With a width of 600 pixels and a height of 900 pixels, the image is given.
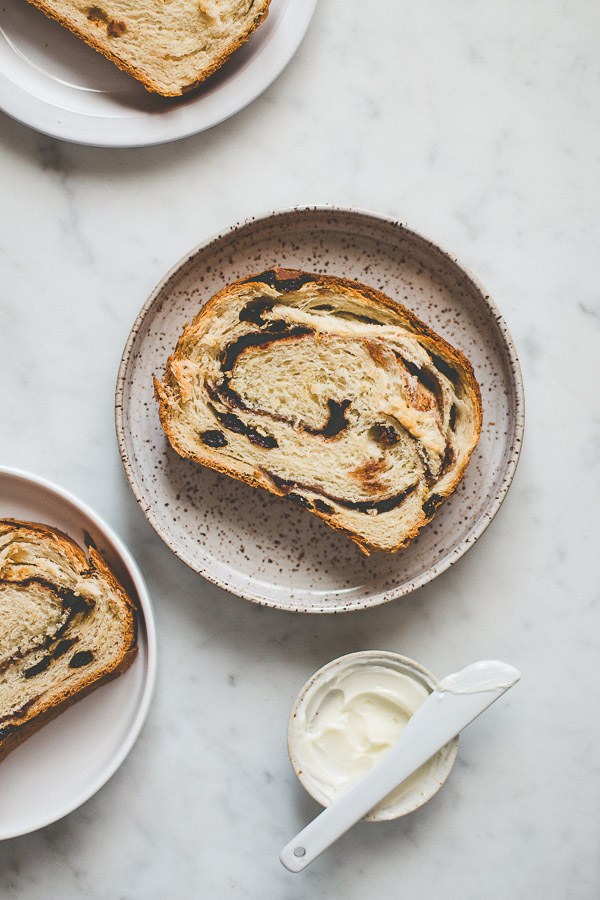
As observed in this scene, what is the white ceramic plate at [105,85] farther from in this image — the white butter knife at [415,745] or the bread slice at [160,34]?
the white butter knife at [415,745]

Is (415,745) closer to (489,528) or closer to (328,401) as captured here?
(489,528)

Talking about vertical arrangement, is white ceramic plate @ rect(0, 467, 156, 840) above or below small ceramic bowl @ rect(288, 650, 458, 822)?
below

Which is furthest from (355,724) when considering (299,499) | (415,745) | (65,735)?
(65,735)

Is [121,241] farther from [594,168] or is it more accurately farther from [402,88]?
[594,168]

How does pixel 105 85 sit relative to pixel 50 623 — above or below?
above

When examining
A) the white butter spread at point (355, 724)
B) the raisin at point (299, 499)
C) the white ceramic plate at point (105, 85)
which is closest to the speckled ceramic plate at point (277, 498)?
the raisin at point (299, 499)

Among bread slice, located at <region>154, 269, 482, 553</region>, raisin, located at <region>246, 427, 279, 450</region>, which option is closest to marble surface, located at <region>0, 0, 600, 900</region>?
bread slice, located at <region>154, 269, 482, 553</region>

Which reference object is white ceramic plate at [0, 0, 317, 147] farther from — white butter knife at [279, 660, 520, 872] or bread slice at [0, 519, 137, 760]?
white butter knife at [279, 660, 520, 872]
